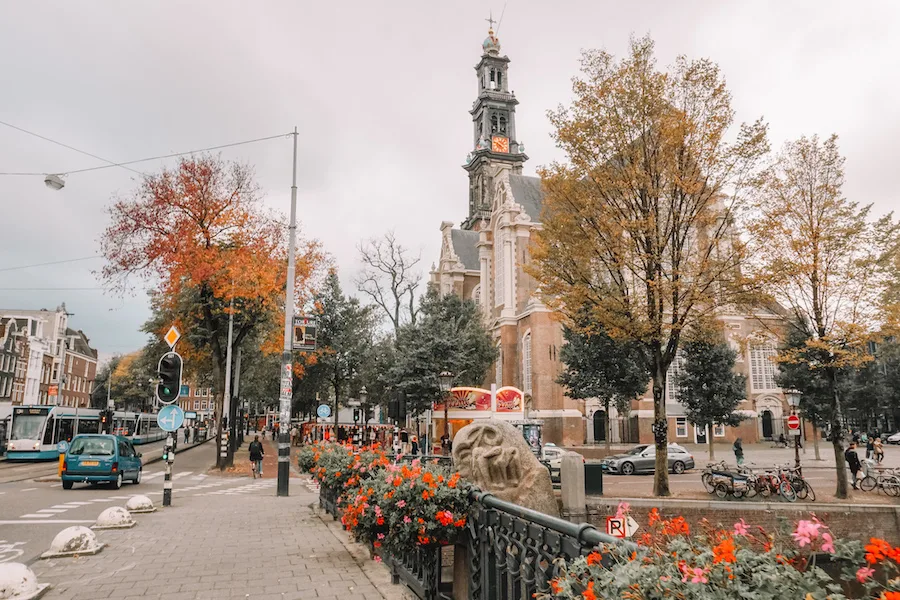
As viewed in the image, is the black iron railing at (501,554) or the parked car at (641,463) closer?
the black iron railing at (501,554)

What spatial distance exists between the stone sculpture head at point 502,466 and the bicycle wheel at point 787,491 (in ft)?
46.0

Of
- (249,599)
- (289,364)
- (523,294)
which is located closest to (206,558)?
(249,599)

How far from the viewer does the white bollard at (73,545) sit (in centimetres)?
823

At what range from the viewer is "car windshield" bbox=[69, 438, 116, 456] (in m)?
18.5

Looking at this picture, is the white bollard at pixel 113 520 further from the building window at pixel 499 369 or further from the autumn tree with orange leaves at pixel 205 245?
the building window at pixel 499 369

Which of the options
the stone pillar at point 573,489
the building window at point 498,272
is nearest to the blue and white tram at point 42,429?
the stone pillar at point 573,489

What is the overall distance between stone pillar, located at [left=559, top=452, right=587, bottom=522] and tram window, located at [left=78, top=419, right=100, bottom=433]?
96.2 ft

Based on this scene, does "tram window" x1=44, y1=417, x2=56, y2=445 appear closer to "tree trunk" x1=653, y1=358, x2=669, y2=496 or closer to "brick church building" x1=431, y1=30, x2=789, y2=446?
"brick church building" x1=431, y1=30, x2=789, y2=446

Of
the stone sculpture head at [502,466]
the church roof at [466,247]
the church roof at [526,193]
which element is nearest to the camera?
the stone sculpture head at [502,466]

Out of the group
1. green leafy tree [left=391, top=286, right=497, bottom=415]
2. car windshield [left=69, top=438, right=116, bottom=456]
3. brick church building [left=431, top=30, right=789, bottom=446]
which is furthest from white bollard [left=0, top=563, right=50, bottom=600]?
brick church building [left=431, top=30, right=789, bottom=446]

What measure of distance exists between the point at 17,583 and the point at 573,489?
12.2 metres

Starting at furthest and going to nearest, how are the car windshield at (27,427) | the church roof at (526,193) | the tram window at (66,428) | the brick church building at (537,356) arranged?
the church roof at (526,193)
the brick church building at (537,356)
the tram window at (66,428)
the car windshield at (27,427)

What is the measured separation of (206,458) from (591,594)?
38325mm

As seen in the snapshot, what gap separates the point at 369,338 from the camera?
47.4m
